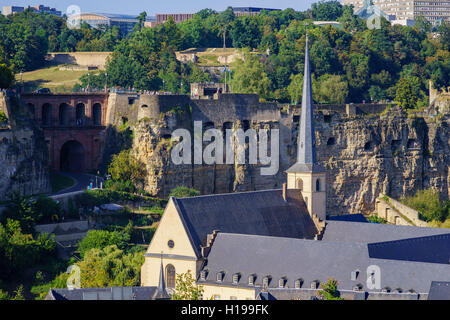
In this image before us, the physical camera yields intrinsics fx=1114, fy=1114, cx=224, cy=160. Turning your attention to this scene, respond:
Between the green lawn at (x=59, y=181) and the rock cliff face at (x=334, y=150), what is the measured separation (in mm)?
5919

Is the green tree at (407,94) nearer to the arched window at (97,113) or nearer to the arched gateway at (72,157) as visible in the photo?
the arched window at (97,113)

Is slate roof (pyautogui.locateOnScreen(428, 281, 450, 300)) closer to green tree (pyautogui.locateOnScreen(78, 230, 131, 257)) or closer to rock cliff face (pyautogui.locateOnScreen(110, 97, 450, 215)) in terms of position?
green tree (pyautogui.locateOnScreen(78, 230, 131, 257))

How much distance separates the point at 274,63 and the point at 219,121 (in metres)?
40.4

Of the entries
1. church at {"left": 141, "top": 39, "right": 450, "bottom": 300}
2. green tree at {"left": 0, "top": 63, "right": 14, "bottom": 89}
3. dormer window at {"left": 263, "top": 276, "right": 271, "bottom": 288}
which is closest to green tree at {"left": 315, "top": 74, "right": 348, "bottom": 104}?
green tree at {"left": 0, "top": 63, "right": 14, "bottom": 89}

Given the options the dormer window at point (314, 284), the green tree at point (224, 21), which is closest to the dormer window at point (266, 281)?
the dormer window at point (314, 284)

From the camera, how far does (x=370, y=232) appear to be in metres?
69.6

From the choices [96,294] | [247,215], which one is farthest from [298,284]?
[96,294]

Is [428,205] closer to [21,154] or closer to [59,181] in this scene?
[59,181]

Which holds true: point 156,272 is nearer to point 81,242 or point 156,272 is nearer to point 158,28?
point 81,242

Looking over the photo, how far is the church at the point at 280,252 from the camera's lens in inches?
2361

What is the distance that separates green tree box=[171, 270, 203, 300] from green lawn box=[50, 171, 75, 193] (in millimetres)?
21895

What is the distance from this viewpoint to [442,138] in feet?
340

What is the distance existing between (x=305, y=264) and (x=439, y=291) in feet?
27.4
